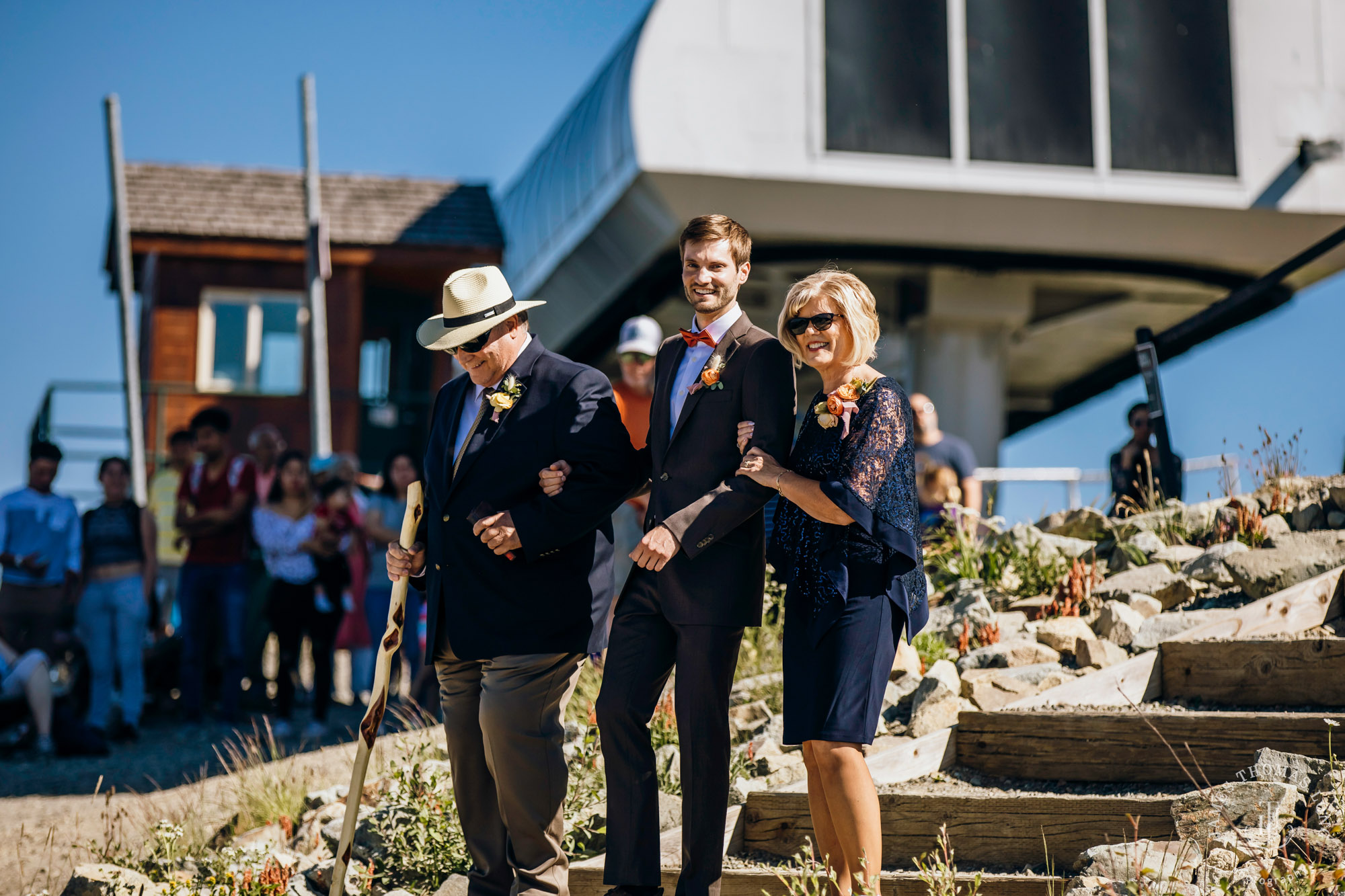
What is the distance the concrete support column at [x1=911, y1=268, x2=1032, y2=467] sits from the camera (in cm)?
1456

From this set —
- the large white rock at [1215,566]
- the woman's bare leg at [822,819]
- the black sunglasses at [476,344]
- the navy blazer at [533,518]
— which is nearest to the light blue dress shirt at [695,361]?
the navy blazer at [533,518]

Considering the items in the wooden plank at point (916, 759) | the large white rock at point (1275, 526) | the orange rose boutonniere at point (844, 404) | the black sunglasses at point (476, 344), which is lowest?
the wooden plank at point (916, 759)

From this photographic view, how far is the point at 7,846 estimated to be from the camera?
231 inches

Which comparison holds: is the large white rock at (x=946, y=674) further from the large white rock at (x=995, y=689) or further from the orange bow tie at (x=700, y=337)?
the orange bow tie at (x=700, y=337)

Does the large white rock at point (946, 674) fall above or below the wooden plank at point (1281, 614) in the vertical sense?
below

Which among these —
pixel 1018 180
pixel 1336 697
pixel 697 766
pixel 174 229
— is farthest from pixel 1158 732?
pixel 174 229

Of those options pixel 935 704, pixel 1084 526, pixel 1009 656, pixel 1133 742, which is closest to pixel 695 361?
pixel 935 704

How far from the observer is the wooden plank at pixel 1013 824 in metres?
4.09

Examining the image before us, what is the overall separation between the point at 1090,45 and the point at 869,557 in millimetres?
11122

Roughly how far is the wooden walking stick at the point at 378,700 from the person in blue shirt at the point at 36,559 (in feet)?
16.1

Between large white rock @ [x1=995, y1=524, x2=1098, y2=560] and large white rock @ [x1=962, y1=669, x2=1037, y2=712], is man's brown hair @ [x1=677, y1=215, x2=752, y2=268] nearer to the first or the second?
large white rock @ [x1=962, y1=669, x2=1037, y2=712]

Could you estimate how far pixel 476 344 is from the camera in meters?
4.27

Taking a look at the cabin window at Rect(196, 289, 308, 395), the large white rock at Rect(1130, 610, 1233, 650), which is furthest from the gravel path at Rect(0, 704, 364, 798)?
the cabin window at Rect(196, 289, 308, 395)

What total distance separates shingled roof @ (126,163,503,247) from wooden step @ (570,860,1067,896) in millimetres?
16944
